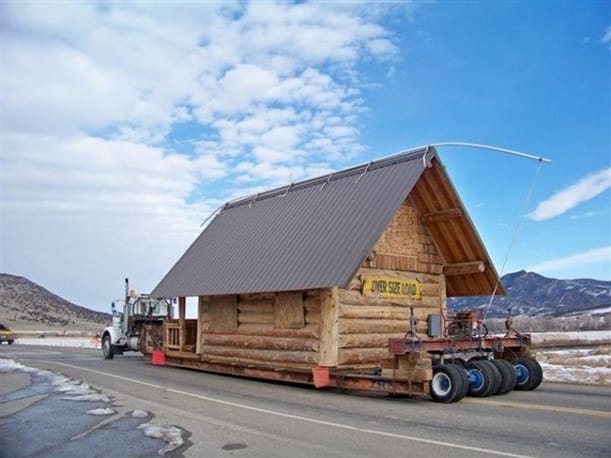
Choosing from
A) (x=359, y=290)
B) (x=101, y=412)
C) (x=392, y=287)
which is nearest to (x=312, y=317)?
(x=359, y=290)

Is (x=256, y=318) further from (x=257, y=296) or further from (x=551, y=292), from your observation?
(x=551, y=292)

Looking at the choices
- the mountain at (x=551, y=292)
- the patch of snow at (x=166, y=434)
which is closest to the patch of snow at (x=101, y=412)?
the patch of snow at (x=166, y=434)

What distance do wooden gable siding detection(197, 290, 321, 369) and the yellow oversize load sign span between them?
5.16ft

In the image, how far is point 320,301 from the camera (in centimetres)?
1666

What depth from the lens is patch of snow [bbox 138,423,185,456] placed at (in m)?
8.80

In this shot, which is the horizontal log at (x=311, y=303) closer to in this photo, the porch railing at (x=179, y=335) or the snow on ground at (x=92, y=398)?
the snow on ground at (x=92, y=398)

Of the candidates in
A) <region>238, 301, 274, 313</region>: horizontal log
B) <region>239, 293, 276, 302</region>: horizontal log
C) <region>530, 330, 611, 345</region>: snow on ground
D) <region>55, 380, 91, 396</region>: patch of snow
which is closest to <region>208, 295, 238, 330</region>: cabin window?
<region>238, 301, 274, 313</region>: horizontal log

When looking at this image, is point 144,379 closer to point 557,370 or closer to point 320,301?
point 320,301

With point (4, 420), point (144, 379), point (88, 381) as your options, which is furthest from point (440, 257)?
point (4, 420)

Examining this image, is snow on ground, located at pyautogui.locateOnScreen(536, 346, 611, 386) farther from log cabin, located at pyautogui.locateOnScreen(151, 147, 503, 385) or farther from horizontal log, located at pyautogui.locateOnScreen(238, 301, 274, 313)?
horizontal log, located at pyautogui.locateOnScreen(238, 301, 274, 313)

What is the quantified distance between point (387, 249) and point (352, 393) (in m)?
4.62

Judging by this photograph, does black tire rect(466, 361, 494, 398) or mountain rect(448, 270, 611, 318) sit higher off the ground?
mountain rect(448, 270, 611, 318)

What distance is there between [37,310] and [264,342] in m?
93.1

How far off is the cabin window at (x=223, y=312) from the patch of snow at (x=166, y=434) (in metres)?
9.91
